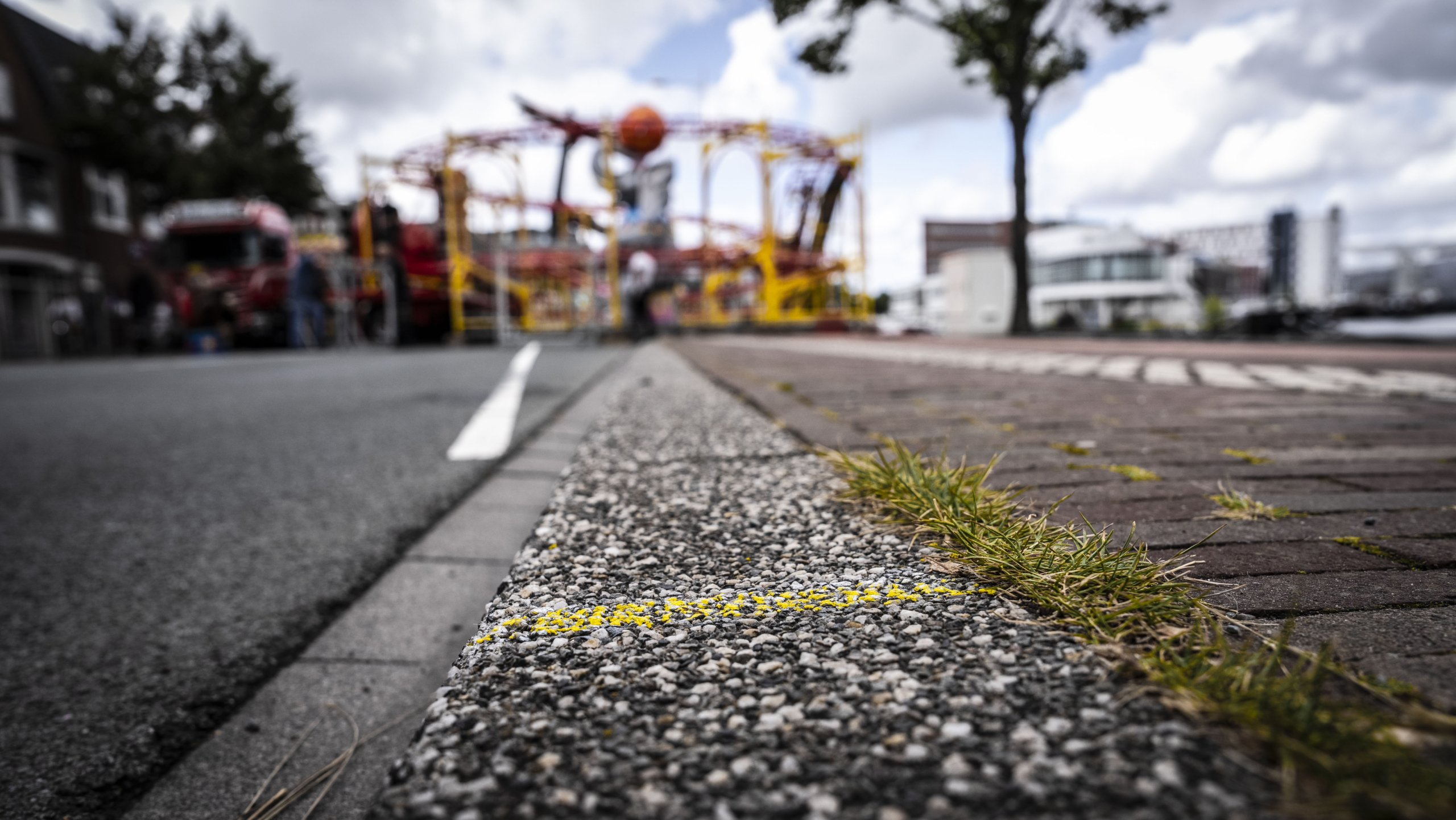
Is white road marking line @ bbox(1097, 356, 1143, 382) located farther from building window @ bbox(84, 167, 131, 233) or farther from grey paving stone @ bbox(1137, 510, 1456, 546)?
building window @ bbox(84, 167, 131, 233)

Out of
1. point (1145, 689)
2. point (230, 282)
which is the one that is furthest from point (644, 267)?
point (1145, 689)

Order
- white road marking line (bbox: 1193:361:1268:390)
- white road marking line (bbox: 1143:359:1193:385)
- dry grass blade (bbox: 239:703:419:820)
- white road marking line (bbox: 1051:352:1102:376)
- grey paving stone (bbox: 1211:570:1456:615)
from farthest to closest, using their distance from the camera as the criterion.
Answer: white road marking line (bbox: 1051:352:1102:376) < white road marking line (bbox: 1143:359:1193:385) < white road marking line (bbox: 1193:361:1268:390) < dry grass blade (bbox: 239:703:419:820) < grey paving stone (bbox: 1211:570:1456:615)

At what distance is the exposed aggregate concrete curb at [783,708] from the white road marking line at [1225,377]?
10.0 feet

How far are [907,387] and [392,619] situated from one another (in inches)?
91.4

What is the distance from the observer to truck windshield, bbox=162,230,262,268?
1689cm

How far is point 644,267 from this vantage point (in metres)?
15.7

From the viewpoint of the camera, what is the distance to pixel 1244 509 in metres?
1.23

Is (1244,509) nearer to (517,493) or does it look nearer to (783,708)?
(783,708)

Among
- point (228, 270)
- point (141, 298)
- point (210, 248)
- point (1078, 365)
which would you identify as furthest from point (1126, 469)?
point (141, 298)

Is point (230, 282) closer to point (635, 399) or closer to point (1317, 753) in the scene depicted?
point (635, 399)

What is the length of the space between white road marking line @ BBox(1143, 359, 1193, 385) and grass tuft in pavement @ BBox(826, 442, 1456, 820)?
2.98 metres

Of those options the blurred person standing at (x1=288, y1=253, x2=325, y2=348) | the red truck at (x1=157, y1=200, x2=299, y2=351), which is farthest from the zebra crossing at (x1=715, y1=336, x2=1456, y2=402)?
the red truck at (x1=157, y1=200, x2=299, y2=351)

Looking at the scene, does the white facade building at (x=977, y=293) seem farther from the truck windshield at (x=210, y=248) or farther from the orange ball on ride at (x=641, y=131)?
the truck windshield at (x=210, y=248)

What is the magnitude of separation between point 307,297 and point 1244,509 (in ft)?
51.9
